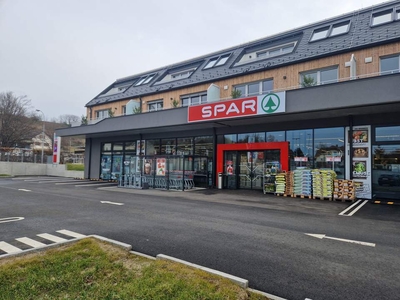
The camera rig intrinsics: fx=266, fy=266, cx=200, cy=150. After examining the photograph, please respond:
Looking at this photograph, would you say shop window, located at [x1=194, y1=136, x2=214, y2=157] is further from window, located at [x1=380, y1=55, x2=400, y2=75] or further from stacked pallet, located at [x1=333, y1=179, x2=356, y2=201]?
window, located at [x1=380, y1=55, x2=400, y2=75]

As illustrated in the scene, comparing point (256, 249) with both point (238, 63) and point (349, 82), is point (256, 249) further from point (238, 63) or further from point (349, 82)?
point (238, 63)

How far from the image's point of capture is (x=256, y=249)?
5.18 metres

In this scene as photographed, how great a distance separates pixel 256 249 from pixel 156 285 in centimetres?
243

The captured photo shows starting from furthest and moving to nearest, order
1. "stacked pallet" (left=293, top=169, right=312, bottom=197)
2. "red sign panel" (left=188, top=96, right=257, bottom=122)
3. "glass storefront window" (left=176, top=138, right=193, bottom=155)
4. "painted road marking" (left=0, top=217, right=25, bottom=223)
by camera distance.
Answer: "glass storefront window" (left=176, top=138, right=193, bottom=155)
"red sign panel" (left=188, top=96, right=257, bottom=122)
"stacked pallet" (left=293, top=169, right=312, bottom=197)
"painted road marking" (left=0, top=217, right=25, bottom=223)

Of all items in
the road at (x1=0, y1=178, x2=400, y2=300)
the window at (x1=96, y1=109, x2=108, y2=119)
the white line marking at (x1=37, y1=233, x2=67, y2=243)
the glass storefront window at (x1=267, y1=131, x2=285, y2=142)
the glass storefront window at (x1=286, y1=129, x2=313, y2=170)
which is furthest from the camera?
the window at (x1=96, y1=109, x2=108, y2=119)

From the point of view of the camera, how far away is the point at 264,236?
6.13 m

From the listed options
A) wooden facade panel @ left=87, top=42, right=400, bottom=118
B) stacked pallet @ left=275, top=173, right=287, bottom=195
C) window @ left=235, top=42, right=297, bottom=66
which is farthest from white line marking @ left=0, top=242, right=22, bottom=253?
window @ left=235, top=42, right=297, bottom=66

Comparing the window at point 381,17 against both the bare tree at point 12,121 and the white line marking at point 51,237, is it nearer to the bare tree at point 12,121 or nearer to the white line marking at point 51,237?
the white line marking at point 51,237

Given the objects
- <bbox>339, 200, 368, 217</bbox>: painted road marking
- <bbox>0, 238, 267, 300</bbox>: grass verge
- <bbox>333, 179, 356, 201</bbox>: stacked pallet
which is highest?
<bbox>333, 179, 356, 201</bbox>: stacked pallet

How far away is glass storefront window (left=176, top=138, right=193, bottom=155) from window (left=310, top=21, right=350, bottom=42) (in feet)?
35.0

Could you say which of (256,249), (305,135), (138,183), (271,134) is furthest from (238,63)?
(256,249)

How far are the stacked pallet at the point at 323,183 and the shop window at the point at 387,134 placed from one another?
276 centimetres

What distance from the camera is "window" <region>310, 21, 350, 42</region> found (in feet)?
55.7

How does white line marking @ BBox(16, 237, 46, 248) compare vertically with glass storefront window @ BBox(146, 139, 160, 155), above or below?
below
